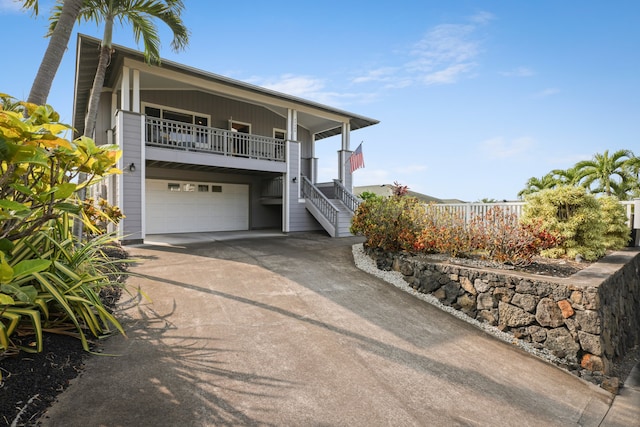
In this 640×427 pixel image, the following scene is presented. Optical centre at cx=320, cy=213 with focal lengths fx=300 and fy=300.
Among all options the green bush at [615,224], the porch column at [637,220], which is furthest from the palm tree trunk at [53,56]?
the porch column at [637,220]

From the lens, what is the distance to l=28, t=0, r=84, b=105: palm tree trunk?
423 centimetres

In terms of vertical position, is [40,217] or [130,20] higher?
[130,20]

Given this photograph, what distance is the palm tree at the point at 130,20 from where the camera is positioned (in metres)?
7.52

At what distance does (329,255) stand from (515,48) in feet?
25.7

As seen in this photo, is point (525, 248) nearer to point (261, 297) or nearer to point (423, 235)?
point (423, 235)

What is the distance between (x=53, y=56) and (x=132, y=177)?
5.06m

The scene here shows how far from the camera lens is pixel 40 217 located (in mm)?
2762

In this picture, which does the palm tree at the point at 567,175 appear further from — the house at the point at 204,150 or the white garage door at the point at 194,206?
the white garage door at the point at 194,206

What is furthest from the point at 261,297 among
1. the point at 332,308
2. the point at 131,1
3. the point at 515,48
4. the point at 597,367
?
the point at 515,48

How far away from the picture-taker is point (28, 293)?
1960 millimetres

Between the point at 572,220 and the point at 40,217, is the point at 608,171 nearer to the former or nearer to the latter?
the point at 572,220

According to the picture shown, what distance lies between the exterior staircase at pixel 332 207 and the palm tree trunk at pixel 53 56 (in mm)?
8600

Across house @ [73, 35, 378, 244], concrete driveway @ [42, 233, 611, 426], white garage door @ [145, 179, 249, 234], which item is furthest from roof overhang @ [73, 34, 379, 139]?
concrete driveway @ [42, 233, 611, 426]

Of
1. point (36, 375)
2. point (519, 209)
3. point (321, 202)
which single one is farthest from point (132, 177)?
point (519, 209)
